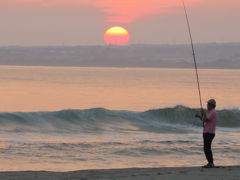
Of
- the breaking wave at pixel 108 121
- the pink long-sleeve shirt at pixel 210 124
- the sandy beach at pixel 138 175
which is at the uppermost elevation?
the breaking wave at pixel 108 121

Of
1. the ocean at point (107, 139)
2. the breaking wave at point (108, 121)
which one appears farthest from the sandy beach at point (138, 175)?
the breaking wave at point (108, 121)

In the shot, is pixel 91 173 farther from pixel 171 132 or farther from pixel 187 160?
pixel 171 132

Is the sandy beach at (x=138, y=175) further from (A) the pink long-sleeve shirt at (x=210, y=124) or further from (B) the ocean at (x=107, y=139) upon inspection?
(B) the ocean at (x=107, y=139)

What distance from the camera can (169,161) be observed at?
14.3 metres

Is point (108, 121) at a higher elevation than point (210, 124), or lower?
higher

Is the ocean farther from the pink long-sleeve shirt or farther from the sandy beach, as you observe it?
the pink long-sleeve shirt

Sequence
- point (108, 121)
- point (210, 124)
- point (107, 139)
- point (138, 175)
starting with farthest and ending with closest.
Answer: point (108, 121), point (107, 139), point (210, 124), point (138, 175)

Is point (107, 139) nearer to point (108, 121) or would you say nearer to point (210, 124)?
point (108, 121)

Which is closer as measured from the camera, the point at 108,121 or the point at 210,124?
the point at 210,124

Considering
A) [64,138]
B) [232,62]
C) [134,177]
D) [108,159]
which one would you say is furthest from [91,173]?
[232,62]

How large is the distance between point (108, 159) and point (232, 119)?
658 inches

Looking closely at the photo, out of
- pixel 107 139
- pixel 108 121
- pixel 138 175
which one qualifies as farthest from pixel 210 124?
pixel 108 121

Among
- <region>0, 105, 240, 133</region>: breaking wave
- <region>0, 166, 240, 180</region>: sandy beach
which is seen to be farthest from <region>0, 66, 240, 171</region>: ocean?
<region>0, 166, 240, 180</region>: sandy beach

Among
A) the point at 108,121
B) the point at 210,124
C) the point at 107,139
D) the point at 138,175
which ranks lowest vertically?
the point at 138,175
